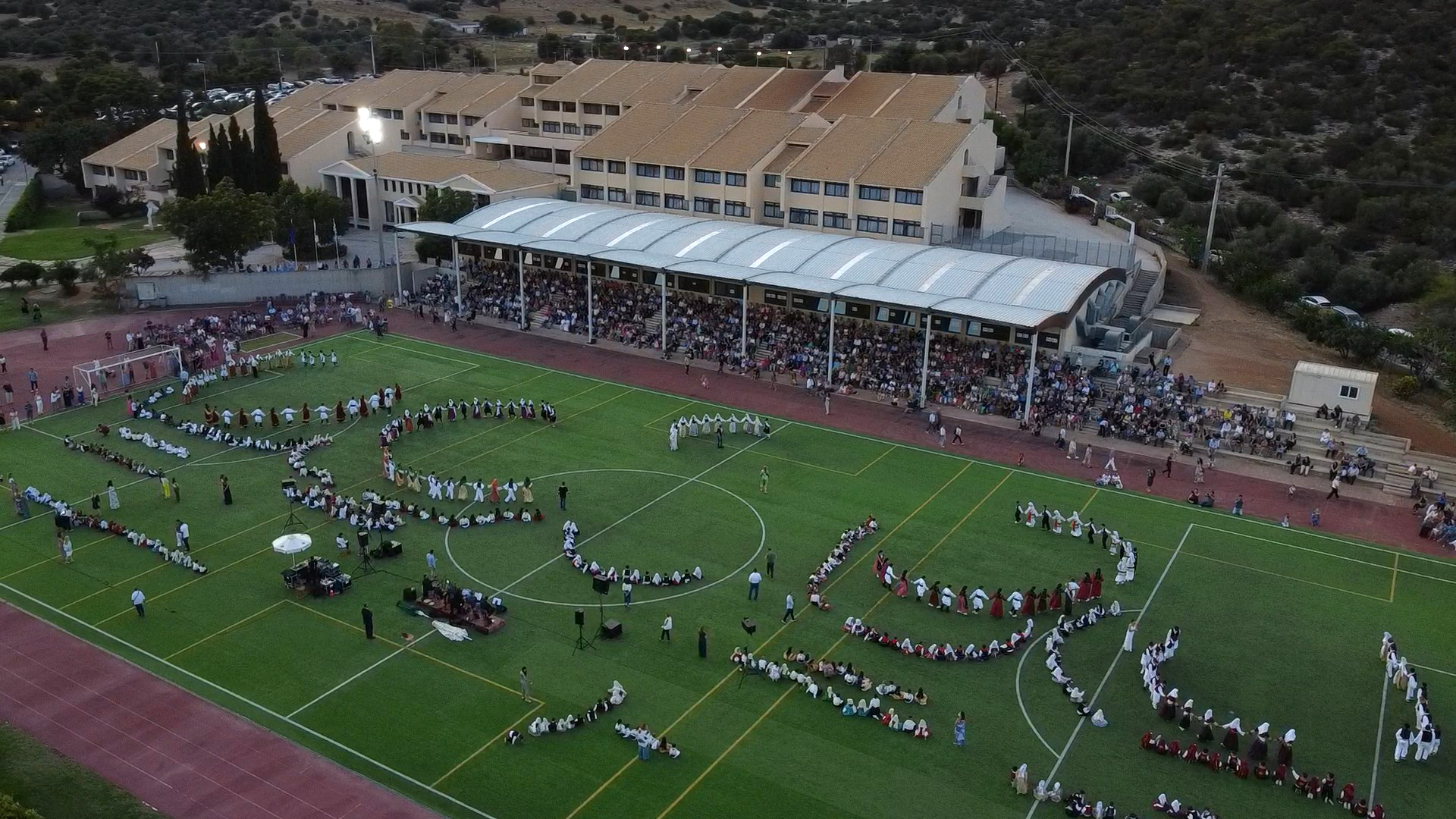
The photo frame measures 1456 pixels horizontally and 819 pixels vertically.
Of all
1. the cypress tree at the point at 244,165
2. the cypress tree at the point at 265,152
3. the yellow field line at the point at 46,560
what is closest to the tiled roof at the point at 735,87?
the cypress tree at the point at 265,152

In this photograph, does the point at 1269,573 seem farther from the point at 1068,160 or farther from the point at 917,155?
the point at 1068,160

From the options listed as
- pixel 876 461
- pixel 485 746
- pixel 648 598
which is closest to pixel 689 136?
pixel 876 461

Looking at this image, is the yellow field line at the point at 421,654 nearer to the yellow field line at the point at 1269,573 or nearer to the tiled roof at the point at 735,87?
the yellow field line at the point at 1269,573

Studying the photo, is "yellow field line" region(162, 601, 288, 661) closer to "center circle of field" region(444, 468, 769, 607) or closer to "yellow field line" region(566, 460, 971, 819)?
"center circle of field" region(444, 468, 769, 607)

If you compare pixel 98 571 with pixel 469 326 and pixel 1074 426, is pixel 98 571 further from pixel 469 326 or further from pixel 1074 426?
pixel 1074 426

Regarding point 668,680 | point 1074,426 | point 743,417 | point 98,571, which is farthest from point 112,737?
point 1074,426
